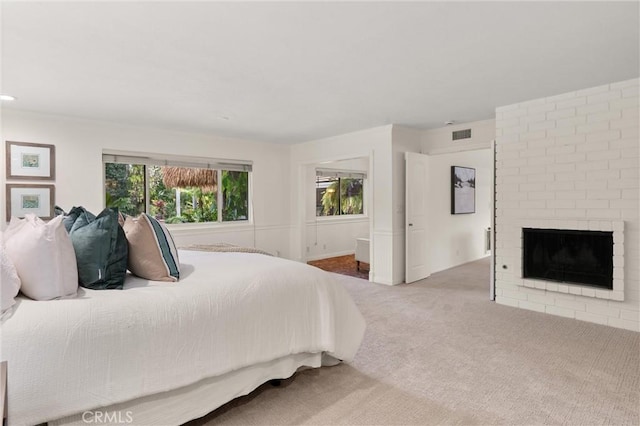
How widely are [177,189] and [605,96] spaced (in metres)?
5.66

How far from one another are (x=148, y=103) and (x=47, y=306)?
2913 millimetres

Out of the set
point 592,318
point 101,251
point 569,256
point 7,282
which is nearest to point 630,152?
point 569,256

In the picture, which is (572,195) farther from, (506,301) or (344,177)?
(344,177)

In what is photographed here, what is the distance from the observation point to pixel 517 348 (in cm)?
289

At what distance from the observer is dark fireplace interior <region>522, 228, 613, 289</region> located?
3473mm

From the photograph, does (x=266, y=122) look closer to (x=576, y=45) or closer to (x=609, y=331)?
(x=576, y=45)

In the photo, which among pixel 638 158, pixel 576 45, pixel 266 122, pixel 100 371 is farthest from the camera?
pixel 266 122

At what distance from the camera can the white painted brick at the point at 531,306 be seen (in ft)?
12.7

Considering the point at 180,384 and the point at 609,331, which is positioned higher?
the point at 180,384

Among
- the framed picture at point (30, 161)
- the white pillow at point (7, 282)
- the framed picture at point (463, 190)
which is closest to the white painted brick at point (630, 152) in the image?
the framed picture at point (463, 190)

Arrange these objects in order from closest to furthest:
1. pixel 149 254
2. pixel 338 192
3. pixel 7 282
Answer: pixel 7 282 < pixel 149 254 < pixel 338 192

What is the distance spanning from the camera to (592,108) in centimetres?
350

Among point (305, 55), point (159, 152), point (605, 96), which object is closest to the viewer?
point (305, 55)

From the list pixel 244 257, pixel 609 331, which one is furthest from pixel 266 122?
pixel 609 331
